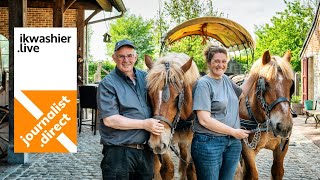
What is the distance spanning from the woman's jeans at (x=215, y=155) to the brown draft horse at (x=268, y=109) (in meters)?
0.57

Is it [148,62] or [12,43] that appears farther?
[12,43]

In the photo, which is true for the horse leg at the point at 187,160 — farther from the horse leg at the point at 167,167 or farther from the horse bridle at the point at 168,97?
the horse bridle at the point at 168,97

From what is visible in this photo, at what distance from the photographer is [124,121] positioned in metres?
3.34

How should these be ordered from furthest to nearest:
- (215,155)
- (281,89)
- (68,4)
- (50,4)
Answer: (50,4), (68,4), (281,89), (215,155)

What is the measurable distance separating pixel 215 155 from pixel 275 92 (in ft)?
3.25

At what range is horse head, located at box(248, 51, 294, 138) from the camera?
13.4 feet

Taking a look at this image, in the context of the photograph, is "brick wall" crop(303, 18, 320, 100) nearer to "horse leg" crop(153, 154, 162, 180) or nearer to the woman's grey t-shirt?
"horse leg" crop(153, 154, 162, 180)

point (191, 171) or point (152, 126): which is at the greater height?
point (152, 126)

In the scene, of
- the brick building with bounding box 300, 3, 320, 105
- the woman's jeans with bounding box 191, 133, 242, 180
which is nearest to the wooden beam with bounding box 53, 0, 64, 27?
the woman's jeans with bounding box 191, 133, 242, 180

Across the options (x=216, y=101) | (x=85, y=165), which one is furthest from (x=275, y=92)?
(x=85, y=165)

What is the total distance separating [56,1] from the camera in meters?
11.1

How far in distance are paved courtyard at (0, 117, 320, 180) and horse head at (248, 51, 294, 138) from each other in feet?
8.73

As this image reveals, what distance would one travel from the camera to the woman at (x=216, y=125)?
11.7ft

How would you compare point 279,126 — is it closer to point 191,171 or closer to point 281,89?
point 281,89
